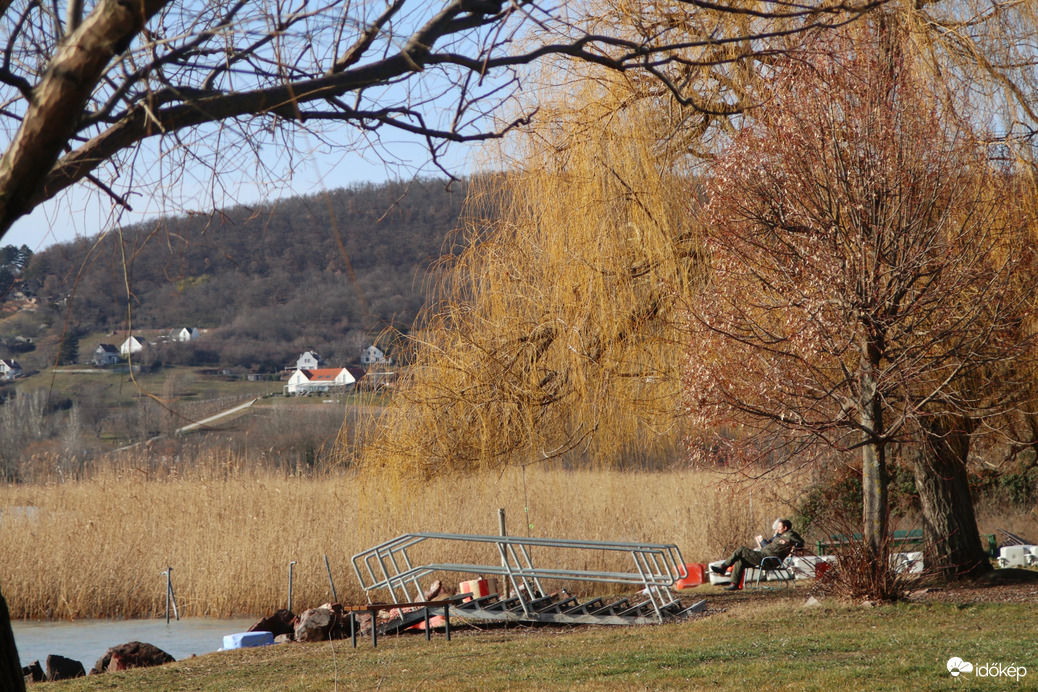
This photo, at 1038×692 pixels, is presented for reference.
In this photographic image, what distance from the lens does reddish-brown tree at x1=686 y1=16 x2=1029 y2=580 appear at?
27.8 feet

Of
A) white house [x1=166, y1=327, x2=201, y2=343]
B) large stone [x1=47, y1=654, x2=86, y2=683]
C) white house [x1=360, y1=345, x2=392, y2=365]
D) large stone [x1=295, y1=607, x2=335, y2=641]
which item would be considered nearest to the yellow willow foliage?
white house [x1=360, y1=345, x2=392, y2=365]

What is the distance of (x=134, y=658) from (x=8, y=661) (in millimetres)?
7183

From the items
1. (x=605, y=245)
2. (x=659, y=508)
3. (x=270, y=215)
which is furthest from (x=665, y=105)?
(x=659, y=508)

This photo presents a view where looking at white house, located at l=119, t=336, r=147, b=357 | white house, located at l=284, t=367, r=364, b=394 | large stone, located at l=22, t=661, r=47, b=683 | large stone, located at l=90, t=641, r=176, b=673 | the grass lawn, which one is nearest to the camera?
white house, located at l=119, t=336, r=147, b=357

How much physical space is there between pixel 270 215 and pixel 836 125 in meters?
6.35

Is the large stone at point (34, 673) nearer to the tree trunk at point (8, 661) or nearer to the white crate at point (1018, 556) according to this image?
the tree trunk at point (8, 661)

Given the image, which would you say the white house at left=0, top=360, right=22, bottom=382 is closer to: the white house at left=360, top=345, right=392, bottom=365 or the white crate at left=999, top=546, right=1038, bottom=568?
the white house at left=360, top=345, right=392, bottom=365

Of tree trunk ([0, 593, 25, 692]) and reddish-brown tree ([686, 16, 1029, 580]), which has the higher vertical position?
reddish-brown tree ([686, 16, 1029, 580])

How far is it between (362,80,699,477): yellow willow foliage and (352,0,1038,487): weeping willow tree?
18 mm

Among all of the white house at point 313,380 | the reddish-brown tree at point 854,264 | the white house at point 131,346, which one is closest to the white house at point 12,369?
the white house at point 313,380

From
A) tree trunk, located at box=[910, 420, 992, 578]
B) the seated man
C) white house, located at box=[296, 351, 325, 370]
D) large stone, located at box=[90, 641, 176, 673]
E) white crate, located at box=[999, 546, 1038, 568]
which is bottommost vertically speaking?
white crate, located at box=[999, 546, 1038, 568]

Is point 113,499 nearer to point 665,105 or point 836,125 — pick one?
point 665,105

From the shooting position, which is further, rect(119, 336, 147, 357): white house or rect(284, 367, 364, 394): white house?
rect(284, 367, 364, 394): white house

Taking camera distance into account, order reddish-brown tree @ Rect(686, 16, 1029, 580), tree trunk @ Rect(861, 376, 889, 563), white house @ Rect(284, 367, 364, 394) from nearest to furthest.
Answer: reddish-brown tree @ Rect(686, 16, 1029, 580) → tree trunk @ Rect(861, 376, 889, 563) → white house @ Rect(284, 367, 364, 394)
